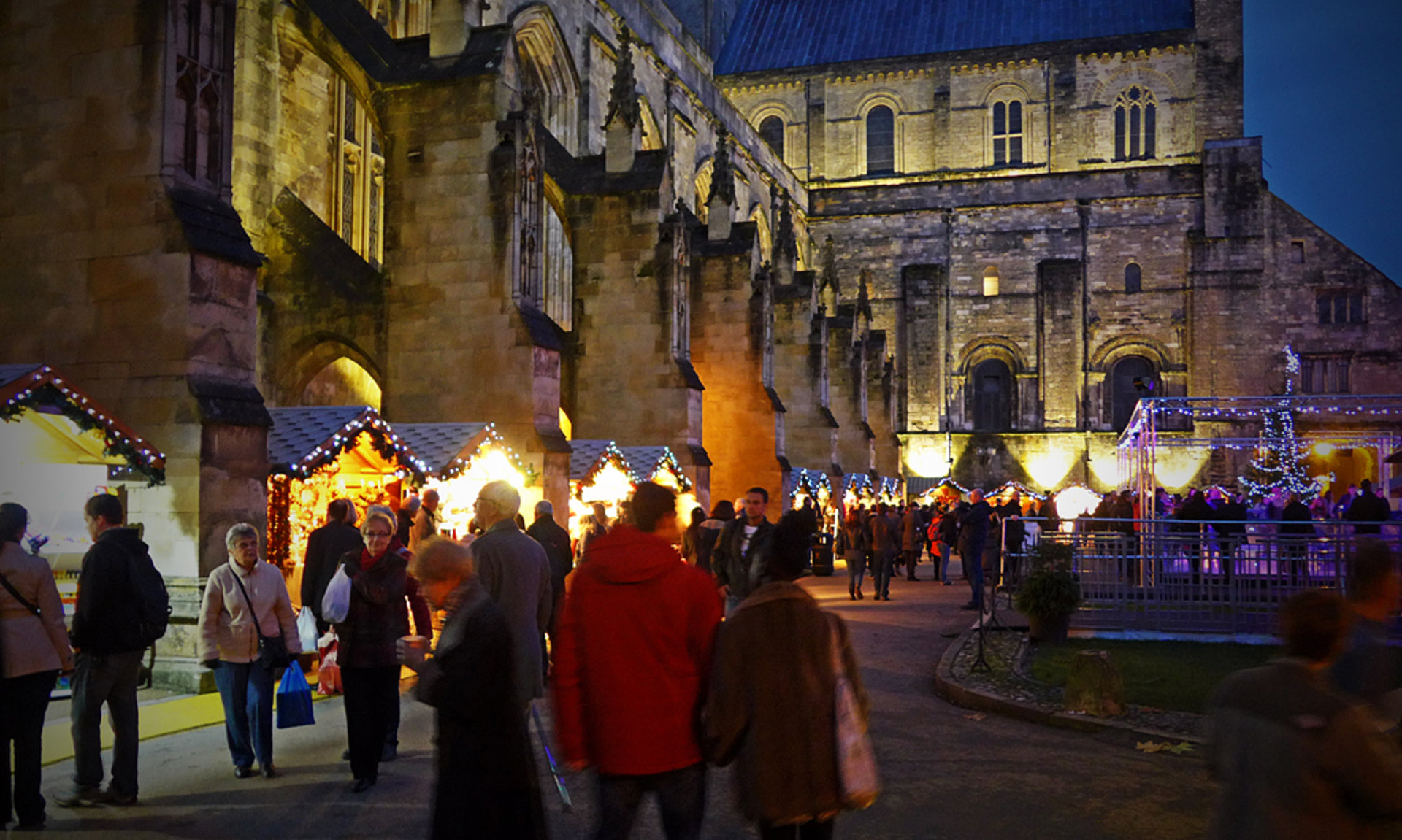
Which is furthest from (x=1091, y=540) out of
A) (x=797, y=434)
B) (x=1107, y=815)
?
(x=797, y=434)

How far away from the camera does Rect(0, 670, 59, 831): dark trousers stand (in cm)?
573

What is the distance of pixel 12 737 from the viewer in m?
5.82

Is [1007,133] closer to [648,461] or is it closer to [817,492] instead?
[817,492]

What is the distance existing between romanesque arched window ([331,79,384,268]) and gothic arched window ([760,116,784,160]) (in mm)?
31858

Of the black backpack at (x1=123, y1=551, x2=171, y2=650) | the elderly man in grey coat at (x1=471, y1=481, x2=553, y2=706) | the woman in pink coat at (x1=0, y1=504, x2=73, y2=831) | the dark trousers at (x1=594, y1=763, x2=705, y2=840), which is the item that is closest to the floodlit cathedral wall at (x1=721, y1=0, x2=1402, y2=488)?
the elderly man in grey coat at (x1=471, y1=481, x2=553, y2=706)

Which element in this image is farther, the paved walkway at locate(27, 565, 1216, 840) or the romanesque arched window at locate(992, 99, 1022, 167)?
the romanesque arched window at locate(992, 99, 1022, 167)

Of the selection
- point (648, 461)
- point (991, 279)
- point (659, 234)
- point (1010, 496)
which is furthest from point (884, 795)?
point (991, 279)

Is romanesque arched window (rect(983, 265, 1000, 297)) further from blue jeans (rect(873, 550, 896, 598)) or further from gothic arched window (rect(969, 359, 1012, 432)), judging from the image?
blue jeans (rect(873, 550, 896, 598))

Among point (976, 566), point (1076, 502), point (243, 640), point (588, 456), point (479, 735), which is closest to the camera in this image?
point (479, 735)

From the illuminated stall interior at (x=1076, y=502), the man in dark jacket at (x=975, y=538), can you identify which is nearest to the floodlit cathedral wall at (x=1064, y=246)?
the illuminated stall interior at (x=1076, y=502)

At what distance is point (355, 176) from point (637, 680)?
714 inches

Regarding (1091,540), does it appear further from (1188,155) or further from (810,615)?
(1188,155)

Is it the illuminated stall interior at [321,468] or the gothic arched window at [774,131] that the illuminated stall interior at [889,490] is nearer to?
the gothic arched window at [774,131]

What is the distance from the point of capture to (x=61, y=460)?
991cm
